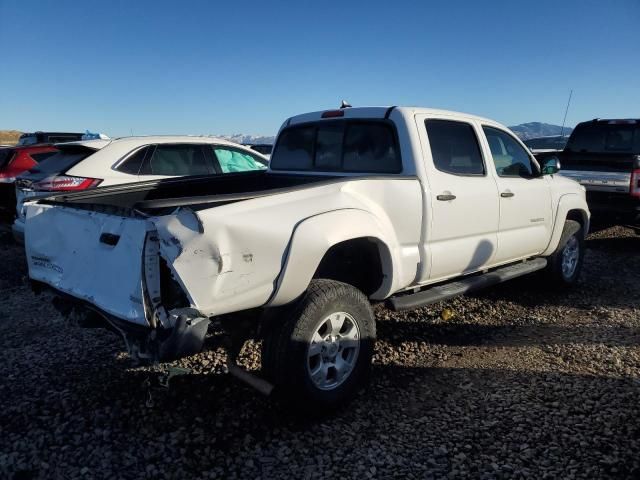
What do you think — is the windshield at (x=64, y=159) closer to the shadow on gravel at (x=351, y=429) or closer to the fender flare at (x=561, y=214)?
the shadow on gravel at (x=351, y=429)

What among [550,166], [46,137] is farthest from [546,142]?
[46,137]

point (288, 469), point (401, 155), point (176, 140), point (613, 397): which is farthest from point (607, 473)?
point (176, 140)

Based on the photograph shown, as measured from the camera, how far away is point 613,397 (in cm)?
338

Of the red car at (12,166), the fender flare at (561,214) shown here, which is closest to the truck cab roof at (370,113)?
the fender flare at (561,214)

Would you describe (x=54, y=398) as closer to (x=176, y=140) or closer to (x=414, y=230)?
(x=414, y=230)

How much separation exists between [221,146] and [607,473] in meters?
Result: 6.46

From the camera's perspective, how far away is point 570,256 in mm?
5922

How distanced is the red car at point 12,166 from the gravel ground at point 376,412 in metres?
4.56

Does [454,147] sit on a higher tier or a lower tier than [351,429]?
higher

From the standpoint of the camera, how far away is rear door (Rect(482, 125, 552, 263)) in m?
4.62

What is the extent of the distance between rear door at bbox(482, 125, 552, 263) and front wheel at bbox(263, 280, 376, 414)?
196cm

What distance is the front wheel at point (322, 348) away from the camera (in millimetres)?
2918

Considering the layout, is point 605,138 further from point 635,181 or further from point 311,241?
point 311,241

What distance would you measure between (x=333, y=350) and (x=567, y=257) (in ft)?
12.8
